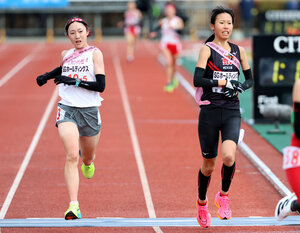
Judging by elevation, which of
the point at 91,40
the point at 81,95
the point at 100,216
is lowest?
the point at 91,40

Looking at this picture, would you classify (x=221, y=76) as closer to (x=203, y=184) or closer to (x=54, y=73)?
(x=203, y=184)

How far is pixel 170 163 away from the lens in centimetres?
1115

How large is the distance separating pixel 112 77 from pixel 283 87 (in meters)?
8.87

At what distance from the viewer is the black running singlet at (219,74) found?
6945mm

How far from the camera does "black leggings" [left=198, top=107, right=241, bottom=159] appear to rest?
22.9ft

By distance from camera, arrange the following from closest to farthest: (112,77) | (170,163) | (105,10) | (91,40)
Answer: (170,163)
(112,77)
(91,40)
(105,10)

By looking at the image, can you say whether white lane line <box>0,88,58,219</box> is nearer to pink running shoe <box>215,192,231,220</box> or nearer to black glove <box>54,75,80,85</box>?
black glove <box>54,75,80,85</box>

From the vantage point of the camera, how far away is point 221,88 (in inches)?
273

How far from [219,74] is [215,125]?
0.51 meters

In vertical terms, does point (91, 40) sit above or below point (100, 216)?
below

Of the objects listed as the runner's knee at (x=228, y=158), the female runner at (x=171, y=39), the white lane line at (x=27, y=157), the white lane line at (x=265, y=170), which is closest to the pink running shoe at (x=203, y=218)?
the runner's knee at (x=228, y=158)

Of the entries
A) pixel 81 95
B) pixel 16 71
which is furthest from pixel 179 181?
pixel 16 71

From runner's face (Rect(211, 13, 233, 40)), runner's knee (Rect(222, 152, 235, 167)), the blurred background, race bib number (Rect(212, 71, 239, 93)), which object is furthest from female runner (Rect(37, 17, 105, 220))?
the blurred background

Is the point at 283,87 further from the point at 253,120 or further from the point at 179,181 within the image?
the point at 179,181
